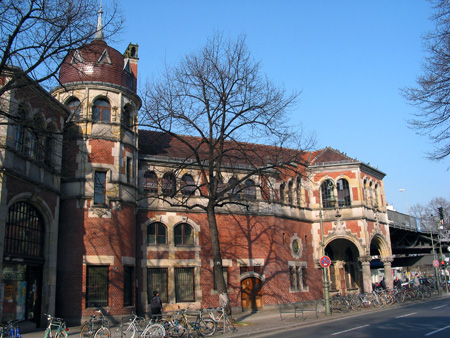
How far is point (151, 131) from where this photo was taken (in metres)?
30.1

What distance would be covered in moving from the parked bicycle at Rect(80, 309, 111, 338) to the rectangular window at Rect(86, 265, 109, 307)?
5159mm

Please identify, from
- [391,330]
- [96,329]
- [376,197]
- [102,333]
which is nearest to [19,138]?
[96,329]

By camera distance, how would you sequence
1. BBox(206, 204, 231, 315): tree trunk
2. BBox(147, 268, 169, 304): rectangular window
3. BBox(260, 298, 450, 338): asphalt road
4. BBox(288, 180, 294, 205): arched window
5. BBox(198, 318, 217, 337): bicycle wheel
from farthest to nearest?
BBox(288, 180, 294, 205): arched window, BBox(147, 268, 169, 304): rectangular window, BBox(206, 204, 231, 315): tree trunk, BBox(198, 318, 217, 337): bicycle wheel, BBox(260, 298, 450, 338): asphalt road

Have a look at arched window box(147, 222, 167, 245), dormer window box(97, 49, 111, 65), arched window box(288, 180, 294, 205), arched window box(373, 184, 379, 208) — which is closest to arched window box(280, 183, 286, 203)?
arched window box(288, 180, 294, 205)

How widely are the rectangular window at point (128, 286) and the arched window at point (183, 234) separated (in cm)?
364

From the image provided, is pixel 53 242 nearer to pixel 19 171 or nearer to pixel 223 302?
pixel 19 171

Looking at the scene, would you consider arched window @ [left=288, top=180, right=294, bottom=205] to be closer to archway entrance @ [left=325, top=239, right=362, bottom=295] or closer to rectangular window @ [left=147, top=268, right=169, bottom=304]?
archway entrance @ [left=325, top=239, right=362, bottom=295]

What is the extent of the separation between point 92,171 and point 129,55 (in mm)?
10199

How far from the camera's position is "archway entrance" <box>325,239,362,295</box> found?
3376cm

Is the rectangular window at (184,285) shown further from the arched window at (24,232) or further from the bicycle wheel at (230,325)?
the arched window at (24,232)

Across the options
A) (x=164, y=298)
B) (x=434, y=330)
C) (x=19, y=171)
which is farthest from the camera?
(x=164, y=298)

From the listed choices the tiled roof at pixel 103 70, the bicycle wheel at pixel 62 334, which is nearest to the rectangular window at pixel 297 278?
the tiled roof at pixel 103 70

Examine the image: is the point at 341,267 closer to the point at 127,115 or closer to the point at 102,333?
the point at 127,115

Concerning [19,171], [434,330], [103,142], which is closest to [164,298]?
[103,142]
